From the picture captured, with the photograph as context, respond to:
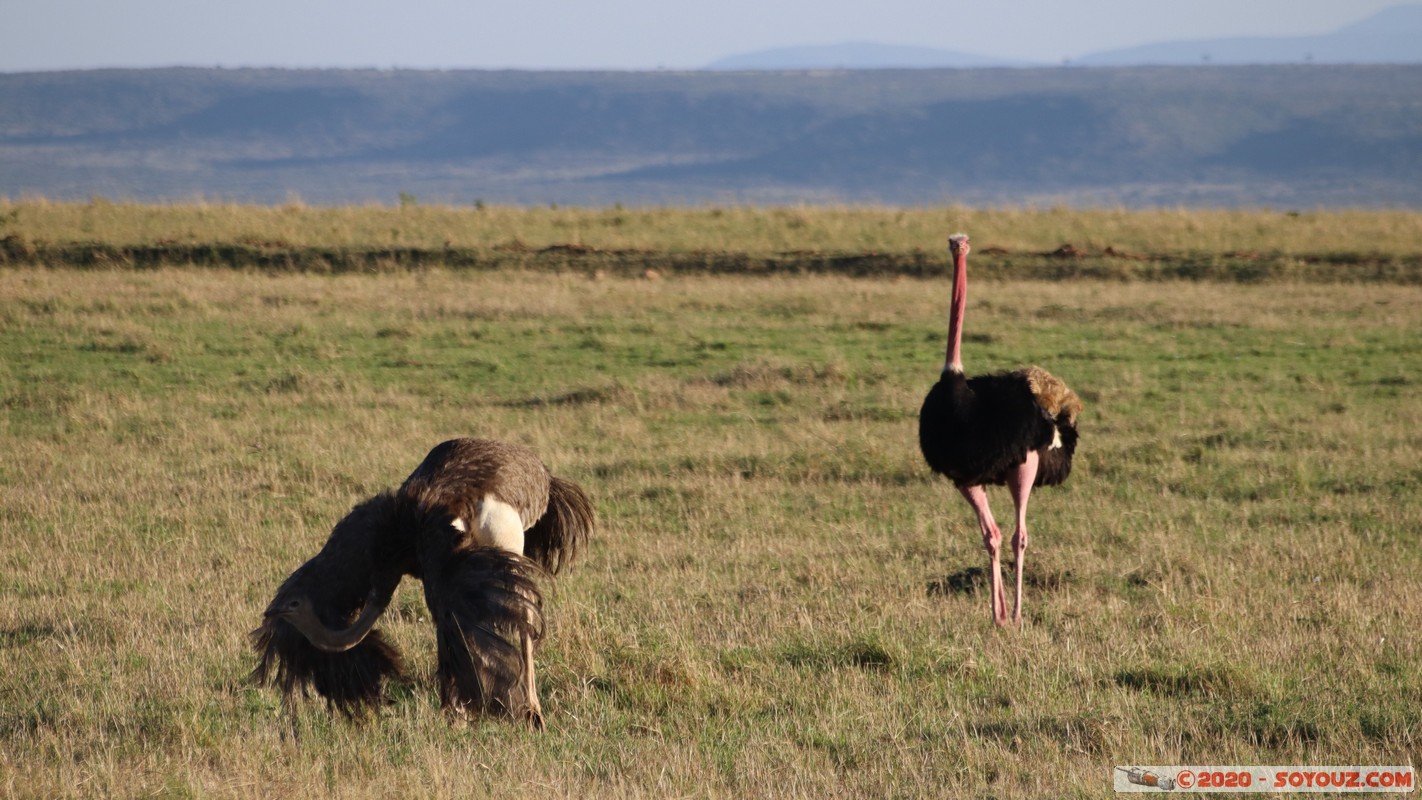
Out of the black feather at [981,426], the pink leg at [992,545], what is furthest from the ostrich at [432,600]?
the pink leg at [992,545]

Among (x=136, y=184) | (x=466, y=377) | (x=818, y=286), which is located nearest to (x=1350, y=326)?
(x=818, y=286)

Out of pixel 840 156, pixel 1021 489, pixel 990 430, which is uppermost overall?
pixel 840 156

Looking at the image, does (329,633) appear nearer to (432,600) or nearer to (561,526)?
(432,600)

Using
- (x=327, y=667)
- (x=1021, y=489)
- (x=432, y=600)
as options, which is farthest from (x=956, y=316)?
(x=327, y=667)

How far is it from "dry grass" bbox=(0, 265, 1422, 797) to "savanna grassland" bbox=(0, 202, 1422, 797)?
3cm

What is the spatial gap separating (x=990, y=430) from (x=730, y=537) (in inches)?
74.9

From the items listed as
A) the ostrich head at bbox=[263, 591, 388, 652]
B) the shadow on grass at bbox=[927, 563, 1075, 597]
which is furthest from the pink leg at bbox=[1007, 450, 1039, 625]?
the ostrich head at bbox=[263, 591, 388, 652]

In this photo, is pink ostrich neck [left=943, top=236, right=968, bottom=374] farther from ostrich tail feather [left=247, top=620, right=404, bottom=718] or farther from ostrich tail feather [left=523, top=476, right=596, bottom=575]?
ostrich tail feather [left=247, top=620, right=404, bottom=718]

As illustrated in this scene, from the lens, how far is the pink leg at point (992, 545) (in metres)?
6.92

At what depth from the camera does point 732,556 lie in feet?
26.1

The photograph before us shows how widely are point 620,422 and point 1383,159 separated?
16868 centimetres

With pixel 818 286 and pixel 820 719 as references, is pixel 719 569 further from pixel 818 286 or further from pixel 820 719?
pixel 818 286

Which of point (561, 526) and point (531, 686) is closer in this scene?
point (531, 686)

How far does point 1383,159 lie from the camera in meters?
162
